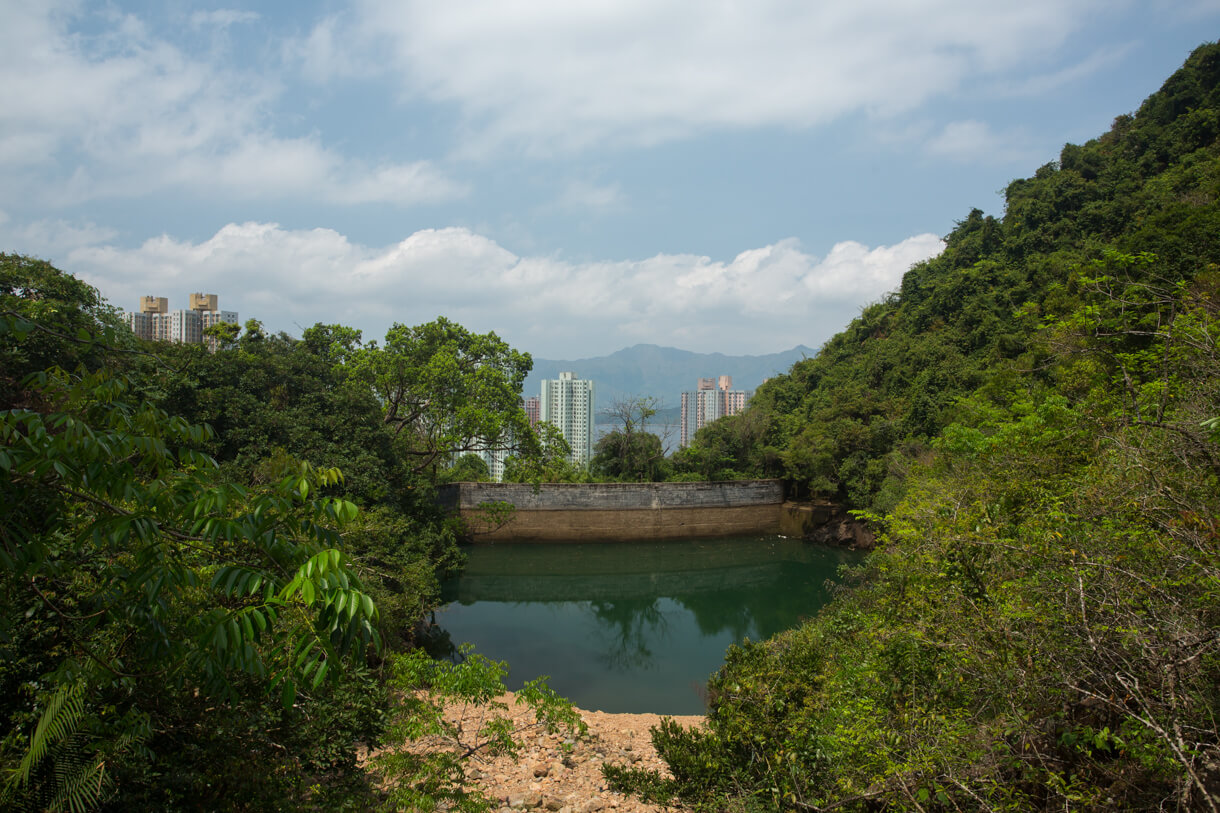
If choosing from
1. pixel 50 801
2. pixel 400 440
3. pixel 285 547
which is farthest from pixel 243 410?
pixel 285 547

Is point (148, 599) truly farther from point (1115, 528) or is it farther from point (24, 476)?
point (1115, 528)

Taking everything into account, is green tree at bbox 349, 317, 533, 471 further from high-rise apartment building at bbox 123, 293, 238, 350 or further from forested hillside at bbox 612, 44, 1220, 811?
high-rise apartment building at bbox 123, 293, 238, 350

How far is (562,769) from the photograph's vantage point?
5918 mm

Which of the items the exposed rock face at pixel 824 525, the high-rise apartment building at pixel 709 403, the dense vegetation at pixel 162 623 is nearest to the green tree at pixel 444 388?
the dense vegetation at pixel 162 623

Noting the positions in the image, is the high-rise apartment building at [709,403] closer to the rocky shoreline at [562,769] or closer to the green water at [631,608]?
the green water at [631,608]

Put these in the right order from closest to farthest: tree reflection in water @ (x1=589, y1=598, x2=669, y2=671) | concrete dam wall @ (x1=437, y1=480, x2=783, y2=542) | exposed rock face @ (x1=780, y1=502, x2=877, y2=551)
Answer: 1. tree reflection in water @ (x1=589, y1=598, x2=669, y2=671)
2. exposed rock face @ (x1=780, y1=502, x2=877, y2=551)
3. concrete dam wall @ (x1=437, y1=480, x2=783, y2=542)

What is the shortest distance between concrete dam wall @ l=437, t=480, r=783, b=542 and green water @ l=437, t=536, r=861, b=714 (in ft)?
1.50

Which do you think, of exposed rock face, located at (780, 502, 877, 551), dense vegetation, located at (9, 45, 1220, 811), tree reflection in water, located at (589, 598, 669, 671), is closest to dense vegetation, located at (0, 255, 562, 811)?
dense vegetation, located at (9, 45, 1220, 811)

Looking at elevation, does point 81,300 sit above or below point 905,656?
above

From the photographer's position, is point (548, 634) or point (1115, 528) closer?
point (1115, 528)

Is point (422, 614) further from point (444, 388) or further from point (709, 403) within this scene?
point (709, 403)

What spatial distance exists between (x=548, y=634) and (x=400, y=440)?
5.01 metres

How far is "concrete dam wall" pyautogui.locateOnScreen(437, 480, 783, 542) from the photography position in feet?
66.4

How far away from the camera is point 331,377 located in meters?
11.6
